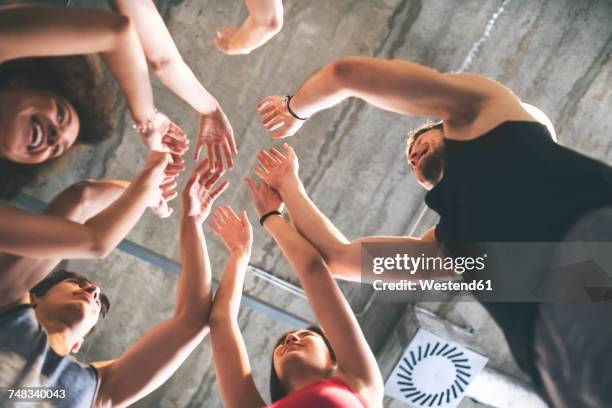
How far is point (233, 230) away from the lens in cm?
223

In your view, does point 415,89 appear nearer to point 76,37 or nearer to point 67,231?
point 76,37

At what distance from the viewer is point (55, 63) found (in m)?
1.44

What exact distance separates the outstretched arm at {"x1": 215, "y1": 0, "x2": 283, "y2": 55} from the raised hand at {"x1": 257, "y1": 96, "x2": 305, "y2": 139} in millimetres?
281

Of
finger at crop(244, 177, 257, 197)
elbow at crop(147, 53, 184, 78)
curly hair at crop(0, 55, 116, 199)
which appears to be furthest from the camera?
finger at crop(244, 177, 257, 197)

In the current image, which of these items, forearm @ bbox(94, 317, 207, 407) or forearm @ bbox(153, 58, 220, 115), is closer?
forearm @ bbox(94, 317, 207, 407)

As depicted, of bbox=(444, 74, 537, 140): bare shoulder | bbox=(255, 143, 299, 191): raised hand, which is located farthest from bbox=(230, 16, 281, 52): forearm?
bbox=(444, 74, 537, 140): bare shoulder

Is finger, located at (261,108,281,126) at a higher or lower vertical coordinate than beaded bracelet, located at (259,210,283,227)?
higher

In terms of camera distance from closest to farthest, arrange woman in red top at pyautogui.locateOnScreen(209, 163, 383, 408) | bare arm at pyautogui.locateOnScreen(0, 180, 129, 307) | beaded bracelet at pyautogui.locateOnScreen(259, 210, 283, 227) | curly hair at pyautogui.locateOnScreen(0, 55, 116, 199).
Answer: curly hair at pyautogui.locateOnScreen(0, 55, 116, 199), bare arm at pyautogui.locateOnScreen(0, 180, 129, 307), woman in red top at pyautogui.locateOnScreen(209, 163, 383, 408), beaded bracelet at pyautogui.locateOnScreen(259, 210, 283, 227)

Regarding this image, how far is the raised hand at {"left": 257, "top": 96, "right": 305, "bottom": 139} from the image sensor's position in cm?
214

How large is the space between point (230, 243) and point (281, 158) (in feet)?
1.49

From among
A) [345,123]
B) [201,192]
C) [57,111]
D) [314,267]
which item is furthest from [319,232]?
[345,123]

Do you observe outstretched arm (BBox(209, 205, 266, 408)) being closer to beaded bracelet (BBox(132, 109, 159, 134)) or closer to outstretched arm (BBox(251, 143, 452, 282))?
outstretched arm (BBox(251, 143, 452, 282))

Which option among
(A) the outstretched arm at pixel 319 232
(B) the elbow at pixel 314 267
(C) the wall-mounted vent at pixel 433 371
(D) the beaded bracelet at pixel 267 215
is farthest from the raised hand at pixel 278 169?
(C) the wall-mounted vent at pixel 433 371

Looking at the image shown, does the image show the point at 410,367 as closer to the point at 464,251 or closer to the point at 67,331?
the point at 464,251
